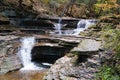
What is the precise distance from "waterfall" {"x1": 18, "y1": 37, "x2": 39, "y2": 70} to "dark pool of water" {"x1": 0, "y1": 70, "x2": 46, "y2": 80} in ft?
4.37

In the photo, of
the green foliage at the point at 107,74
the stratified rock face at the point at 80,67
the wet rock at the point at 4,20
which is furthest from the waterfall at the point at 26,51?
the green foliage at the point at 107,74

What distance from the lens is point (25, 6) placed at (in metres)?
24.8

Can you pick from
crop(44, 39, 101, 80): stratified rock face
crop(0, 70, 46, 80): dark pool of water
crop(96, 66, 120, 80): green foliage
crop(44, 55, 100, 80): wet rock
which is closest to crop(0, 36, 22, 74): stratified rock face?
crop(0, 70, 46, 80): dark pool of water

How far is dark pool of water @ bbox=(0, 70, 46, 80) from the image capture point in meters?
11.8

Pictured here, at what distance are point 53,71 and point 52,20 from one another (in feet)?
47.0

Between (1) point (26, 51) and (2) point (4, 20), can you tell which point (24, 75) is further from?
(2) point (4, 20)

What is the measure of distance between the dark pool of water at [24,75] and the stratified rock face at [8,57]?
1.62ft

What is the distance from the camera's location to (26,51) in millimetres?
15281

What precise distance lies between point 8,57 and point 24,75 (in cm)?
182

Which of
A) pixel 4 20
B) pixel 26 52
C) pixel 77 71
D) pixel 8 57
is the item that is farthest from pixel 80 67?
pixel 4 20

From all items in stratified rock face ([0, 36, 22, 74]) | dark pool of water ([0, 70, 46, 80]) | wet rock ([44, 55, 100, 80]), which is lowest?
dark pool of water ([0, 70, 46, 80])

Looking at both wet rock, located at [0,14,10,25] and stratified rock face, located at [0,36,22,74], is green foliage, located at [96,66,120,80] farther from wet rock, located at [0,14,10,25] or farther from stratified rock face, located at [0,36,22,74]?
wet rock, located at [0,14,10,25]

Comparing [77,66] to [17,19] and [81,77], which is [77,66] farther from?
[17,19]

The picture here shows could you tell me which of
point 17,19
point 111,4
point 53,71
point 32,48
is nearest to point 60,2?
point 111,4
